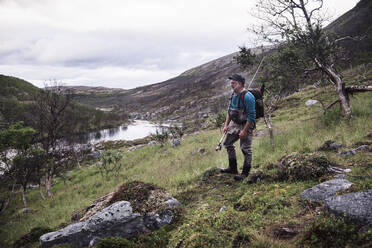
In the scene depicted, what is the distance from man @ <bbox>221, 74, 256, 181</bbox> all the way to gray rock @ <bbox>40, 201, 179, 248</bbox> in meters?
2.80

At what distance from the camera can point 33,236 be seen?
17.5 feet

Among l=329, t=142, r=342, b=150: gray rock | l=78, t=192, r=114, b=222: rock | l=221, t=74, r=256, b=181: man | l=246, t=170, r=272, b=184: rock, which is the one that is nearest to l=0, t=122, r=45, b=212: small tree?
l=78, t=192, r=114, b=222: rock

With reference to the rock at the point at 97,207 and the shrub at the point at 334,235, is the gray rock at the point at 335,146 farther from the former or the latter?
the rock at the point at 97,207

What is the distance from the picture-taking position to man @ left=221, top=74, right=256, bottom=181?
5258 millimetres

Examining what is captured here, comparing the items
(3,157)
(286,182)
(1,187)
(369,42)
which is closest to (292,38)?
(286,182)

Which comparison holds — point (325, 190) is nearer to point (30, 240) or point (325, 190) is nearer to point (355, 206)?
point (355, 206)

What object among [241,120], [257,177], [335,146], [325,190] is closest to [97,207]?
[257,177]

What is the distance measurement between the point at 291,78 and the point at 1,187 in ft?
134

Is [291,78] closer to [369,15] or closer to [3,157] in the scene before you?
[3,157]

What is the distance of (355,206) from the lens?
2.52 metres

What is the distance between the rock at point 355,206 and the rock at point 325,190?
0.63m

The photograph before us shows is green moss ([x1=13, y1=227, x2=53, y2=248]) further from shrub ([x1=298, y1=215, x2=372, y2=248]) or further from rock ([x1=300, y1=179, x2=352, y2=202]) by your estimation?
rock ([x1=300, y1=179, x2=352, y2=202])

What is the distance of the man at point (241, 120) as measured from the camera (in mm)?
5258

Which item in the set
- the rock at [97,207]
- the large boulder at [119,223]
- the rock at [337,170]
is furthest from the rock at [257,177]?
the rock at [97,207]
